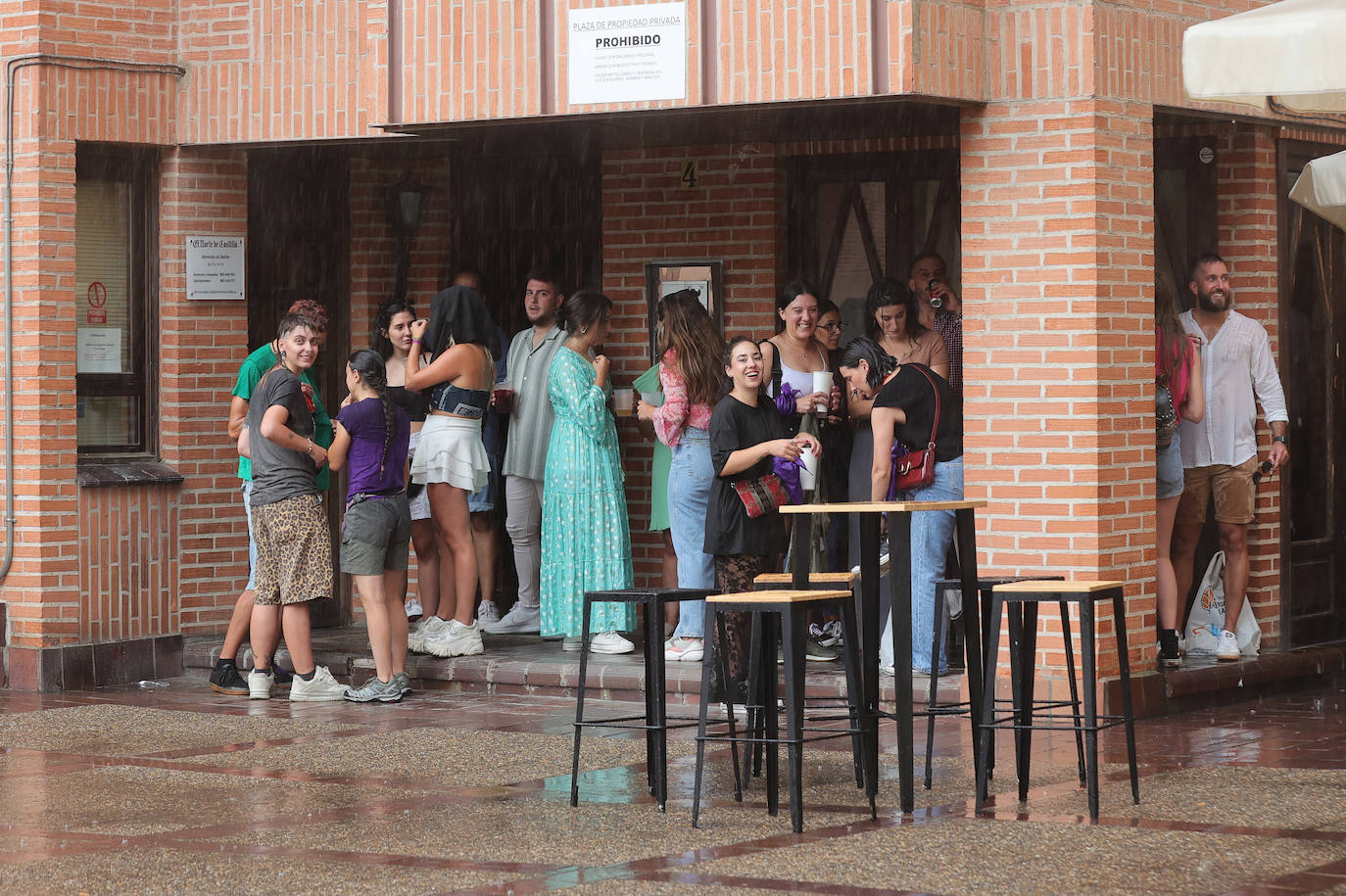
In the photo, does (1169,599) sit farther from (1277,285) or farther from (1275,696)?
(1277,285)

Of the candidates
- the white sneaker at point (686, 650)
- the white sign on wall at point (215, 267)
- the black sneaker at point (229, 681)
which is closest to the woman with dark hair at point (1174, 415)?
the white sneaker at point (686, 650)

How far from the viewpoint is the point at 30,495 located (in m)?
11.6

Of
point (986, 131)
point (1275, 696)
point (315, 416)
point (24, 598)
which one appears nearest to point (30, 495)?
point (24, 598)

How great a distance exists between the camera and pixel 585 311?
11.3 metres

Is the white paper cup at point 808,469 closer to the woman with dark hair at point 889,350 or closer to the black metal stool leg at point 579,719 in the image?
the woman with dark hair at point 889,350

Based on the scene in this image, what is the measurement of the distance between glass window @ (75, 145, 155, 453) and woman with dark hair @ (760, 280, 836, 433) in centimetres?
392

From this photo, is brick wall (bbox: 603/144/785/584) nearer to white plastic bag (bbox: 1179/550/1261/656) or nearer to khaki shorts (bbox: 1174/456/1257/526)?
khaki shorts (bbox: 1174/456/1257/526)

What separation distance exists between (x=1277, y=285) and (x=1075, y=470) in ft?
8.19

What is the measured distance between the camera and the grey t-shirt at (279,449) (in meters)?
10.5

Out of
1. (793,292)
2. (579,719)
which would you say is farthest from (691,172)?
(579,719)

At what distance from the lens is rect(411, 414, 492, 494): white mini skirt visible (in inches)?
450

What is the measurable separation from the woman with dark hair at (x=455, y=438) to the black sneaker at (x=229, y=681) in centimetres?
105

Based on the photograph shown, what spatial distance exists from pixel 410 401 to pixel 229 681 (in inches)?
80.9

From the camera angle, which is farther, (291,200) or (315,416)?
→ (291,200)
